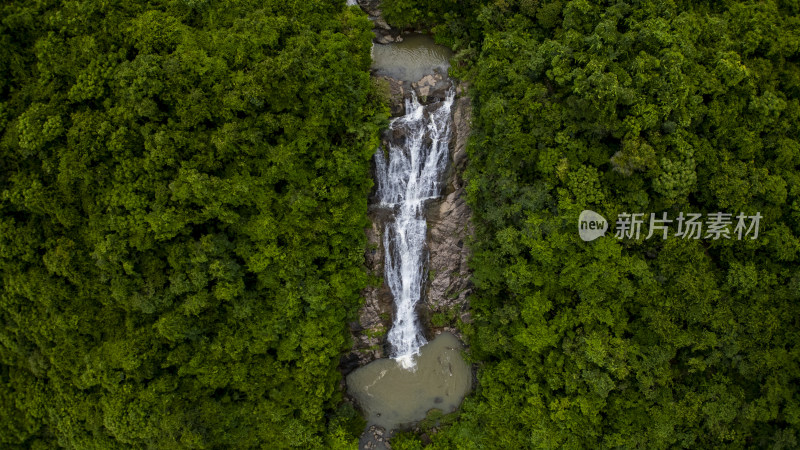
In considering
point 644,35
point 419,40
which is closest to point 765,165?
point 644,35

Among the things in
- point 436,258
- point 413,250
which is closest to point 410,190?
point 413,250

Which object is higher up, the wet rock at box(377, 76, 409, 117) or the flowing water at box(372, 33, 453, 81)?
the flowing water at box(372, 33, 453, 81)

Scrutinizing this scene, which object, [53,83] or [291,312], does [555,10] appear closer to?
[291,312]

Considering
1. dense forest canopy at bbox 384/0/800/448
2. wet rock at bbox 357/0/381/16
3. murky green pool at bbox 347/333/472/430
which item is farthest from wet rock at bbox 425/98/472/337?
wet rock at bbox 357/0/381/16

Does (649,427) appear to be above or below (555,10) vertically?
below

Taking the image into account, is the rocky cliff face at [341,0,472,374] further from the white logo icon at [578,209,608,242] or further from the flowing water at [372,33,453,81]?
the white logo icon at [578,209,608,242]

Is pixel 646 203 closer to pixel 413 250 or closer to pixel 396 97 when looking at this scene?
pixel 413 250

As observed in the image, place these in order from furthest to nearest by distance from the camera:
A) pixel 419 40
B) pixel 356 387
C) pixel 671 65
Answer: pixel 356 387, pixel 419 40, pixel 671 65
